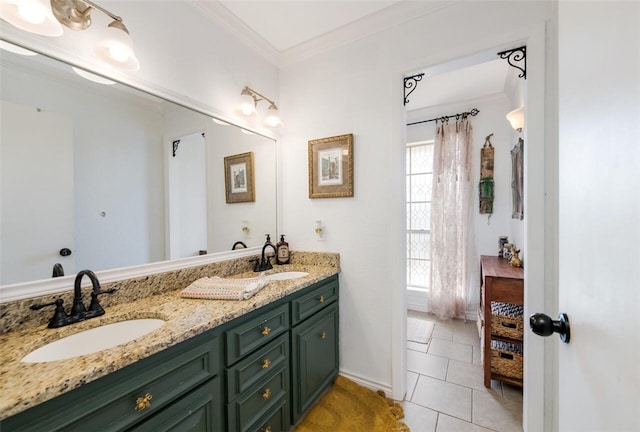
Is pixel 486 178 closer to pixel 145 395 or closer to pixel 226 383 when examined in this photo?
pixel 226 383

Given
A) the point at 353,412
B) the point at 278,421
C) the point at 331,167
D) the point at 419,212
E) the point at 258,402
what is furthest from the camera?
the point at 419,212

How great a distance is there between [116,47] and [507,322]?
2.87m

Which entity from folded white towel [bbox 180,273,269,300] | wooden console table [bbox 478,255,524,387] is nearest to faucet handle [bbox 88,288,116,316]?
folded white towel [bbox 180,273,269,300]

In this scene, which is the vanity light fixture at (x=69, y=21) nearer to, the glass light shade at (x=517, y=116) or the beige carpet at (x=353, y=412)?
the beige carpet at (x=353, y=412)

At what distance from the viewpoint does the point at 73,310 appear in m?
1.04

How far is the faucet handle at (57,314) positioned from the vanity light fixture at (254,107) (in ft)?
5.04

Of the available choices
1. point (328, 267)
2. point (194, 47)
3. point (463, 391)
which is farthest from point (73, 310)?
point (463, 391)

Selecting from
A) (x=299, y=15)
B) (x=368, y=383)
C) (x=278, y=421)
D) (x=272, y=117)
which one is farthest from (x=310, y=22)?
(x=368, y=383)

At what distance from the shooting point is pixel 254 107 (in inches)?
76.4

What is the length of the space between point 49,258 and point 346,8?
221cm

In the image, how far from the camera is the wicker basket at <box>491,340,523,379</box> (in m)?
1.81

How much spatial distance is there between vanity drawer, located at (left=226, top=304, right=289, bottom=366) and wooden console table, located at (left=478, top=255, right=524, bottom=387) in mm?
1539

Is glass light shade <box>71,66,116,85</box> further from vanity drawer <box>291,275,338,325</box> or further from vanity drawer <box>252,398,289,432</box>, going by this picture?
vanity drawer <box>252,398,289,432</box>

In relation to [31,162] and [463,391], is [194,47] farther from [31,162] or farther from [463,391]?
[463,391]
